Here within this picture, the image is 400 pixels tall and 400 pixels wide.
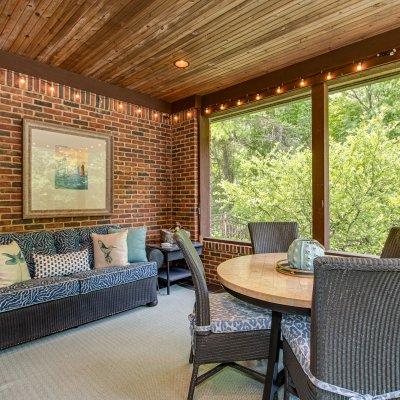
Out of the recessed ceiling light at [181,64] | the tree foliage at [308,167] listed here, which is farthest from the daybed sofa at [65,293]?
the recessed ceiling light at [181,64]

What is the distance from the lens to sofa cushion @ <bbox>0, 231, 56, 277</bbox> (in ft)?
10.0

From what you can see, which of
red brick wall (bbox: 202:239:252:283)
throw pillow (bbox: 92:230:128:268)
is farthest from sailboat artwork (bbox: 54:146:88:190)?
red brick wall (bbox: 202:239:252:283)

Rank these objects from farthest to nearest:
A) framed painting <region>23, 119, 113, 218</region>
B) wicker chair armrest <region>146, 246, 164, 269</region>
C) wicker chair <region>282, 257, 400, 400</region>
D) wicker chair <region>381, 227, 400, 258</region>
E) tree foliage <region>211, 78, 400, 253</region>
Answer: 1. wicker chair armrest <region>146, 246, 164, 269</region>
2. tree foliage <region>211, 78, 400, 253</region>
3. framed painting <region>23, 119, 113, 218</region>
4. wicker chair <region>381, 227, 400, 258</region>
5. wicker chair <region>282, 257, 400, 400</region>

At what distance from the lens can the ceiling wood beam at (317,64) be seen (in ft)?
9.56

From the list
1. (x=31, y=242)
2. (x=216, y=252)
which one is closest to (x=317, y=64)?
(x=216, y=252)

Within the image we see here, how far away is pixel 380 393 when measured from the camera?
1.17m

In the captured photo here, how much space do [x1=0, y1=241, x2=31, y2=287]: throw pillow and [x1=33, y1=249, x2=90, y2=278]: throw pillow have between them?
0.13 m

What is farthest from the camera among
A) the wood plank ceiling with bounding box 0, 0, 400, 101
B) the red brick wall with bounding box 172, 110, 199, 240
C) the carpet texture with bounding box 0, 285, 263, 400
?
the red brick wall with bounding box 172, 110, 199, 240

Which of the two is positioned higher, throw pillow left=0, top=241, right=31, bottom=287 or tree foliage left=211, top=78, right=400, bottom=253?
Answer: tree foliage left=211, top=78, right=400, bottom=253

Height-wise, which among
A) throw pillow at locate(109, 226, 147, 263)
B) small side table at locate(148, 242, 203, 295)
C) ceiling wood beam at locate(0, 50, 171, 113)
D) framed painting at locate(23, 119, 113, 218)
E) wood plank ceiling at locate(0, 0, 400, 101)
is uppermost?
wood plank ceiling at locate(0, 0, 400, 101)

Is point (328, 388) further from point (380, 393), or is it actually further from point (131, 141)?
point (131, 141)

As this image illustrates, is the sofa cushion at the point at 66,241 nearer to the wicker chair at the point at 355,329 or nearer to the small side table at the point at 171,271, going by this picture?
the small side table at the point at 171,271

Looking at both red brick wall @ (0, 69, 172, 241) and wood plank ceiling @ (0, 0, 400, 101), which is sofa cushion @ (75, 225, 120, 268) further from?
wood plank ceiling @ (0, 0, 400, 101)

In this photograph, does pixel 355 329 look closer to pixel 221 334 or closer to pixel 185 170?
pixel 221 334
